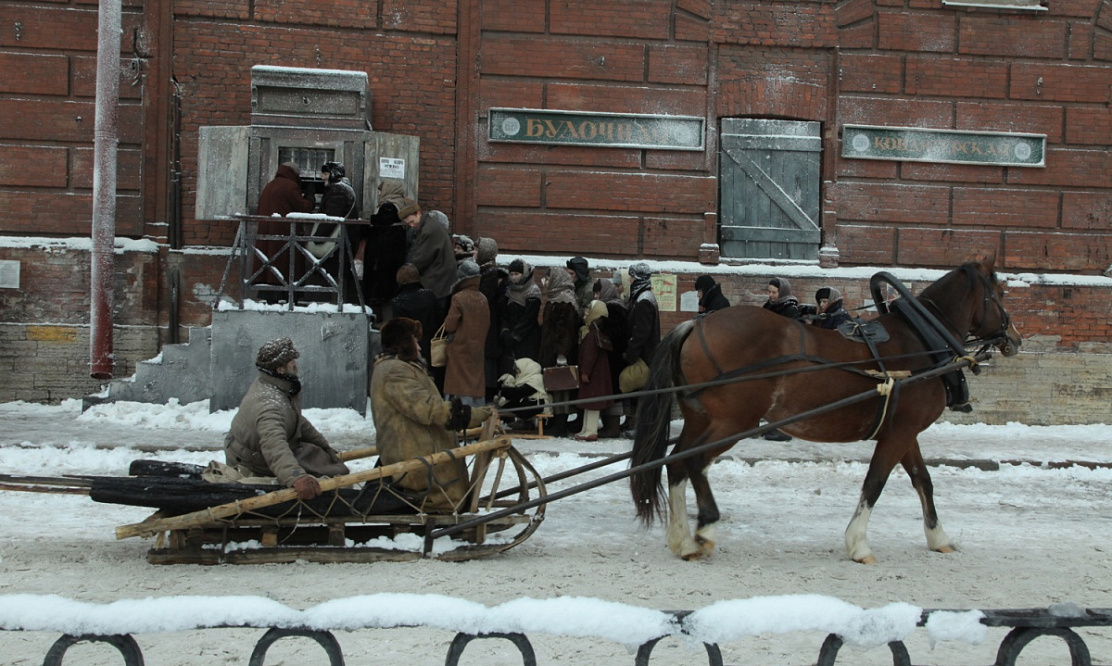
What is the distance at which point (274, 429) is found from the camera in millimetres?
5848

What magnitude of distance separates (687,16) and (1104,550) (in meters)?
8.73

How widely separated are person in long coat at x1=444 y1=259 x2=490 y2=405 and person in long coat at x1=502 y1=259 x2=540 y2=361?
89 cm

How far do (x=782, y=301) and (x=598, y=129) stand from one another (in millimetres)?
3621

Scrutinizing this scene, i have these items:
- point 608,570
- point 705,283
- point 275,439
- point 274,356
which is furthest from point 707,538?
point 705,283

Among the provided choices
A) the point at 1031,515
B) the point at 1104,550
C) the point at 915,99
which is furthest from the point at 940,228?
the point at 1104,550

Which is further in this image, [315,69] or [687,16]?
[687,16]

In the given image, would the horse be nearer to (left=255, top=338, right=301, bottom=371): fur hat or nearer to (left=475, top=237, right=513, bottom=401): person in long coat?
(left=255, top=338, right=301, bottom=371): fur hat

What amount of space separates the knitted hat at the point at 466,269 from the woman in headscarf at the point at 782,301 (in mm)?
3371

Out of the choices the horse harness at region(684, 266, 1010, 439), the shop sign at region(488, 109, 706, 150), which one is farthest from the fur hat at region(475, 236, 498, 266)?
the horse harness at region(684, 266, 1010, 439)

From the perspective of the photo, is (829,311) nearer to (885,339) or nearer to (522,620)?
(885,339)

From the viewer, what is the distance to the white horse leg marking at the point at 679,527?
6.38 metres

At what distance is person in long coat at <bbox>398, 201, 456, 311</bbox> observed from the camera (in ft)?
36.5

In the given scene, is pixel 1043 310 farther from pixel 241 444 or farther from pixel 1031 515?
pixel 241 444

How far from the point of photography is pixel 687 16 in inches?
517
